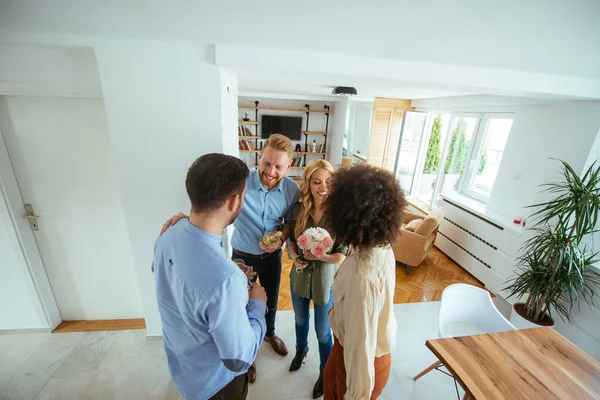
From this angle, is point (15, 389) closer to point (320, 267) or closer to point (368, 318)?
point (320, 267)

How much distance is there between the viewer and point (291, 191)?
1646 millimetres

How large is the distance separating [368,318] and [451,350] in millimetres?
783

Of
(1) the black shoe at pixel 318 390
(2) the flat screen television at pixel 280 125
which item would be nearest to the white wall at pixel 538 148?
(1) the black shoe at pixel 318 390

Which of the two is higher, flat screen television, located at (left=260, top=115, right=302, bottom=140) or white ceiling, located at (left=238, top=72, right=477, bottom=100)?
white ceiling, located at (left=238, top=72, right=477, bottom=100)

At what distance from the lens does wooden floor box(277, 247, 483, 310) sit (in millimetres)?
2896

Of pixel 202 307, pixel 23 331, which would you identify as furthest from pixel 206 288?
pixel 23 331

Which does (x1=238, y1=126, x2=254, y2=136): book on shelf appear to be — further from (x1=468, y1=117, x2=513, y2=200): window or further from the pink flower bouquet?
the pink flower bouquet

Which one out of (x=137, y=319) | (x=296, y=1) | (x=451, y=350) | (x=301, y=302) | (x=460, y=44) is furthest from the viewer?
(x=137, y=319)

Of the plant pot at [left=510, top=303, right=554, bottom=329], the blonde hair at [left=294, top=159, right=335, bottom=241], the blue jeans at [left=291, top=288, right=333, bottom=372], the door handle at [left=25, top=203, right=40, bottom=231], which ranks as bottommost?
the plant pot at [left=510, top=303, right=554, bottom=329]

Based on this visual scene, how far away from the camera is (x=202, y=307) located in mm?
833

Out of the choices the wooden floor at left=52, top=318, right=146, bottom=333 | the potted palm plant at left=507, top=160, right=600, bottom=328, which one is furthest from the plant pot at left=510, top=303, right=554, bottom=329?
the wooden floor at left=52, top=318, right=146, bottom=333

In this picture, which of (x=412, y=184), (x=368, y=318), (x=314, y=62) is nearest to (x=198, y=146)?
(x=314, y=62)

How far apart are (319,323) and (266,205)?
0.84 m

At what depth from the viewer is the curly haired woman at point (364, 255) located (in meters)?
0.93
